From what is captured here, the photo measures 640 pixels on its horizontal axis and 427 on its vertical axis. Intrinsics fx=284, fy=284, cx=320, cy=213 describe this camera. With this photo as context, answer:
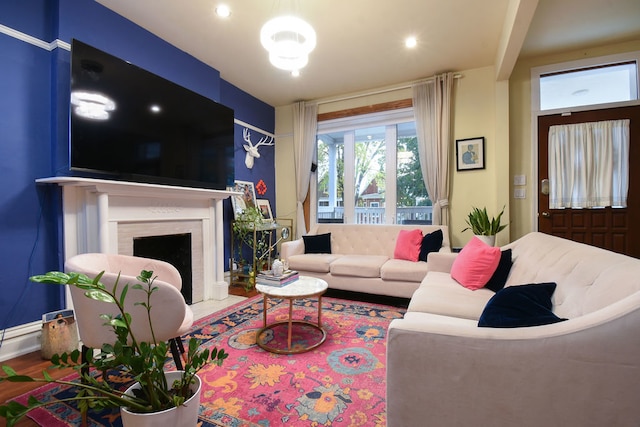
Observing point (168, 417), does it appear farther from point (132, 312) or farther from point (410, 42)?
point (410, 42)

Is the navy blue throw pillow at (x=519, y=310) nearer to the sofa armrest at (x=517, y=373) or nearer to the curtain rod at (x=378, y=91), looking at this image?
the sofa armrest at (x=517, y=373)

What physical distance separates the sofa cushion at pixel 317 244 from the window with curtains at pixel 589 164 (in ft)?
9.05

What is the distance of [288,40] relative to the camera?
205cm

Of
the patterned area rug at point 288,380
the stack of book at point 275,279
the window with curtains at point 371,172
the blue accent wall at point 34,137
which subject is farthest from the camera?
the window with curtains at point 371,172

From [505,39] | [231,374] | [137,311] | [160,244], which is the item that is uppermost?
[505,39]

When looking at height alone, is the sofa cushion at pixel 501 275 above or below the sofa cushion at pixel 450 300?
above

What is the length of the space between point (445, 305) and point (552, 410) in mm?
857

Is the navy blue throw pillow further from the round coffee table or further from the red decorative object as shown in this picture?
the red decorative object

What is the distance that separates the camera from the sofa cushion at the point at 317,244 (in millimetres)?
3794

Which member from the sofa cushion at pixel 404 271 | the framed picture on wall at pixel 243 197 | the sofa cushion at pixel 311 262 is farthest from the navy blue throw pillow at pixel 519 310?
the framed picture on wall at pixel 243 197

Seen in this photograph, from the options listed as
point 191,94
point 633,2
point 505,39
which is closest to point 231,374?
point 191,94

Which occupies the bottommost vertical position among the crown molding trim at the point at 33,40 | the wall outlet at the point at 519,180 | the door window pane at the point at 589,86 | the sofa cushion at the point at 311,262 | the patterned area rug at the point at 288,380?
the patterned area rug at the point at 288,380

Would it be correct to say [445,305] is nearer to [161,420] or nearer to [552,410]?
[552,410]

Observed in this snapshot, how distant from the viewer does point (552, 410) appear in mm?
884
